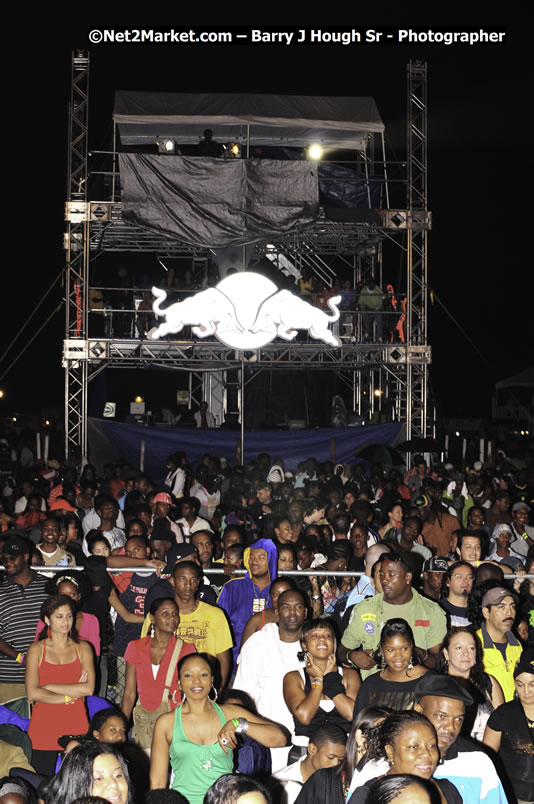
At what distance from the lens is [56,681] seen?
6348 mm

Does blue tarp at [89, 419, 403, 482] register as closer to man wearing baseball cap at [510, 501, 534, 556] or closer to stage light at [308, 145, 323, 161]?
stage light at [308, 145, 323, 161]

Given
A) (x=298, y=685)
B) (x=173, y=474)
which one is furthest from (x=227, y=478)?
(x=298, y=685)

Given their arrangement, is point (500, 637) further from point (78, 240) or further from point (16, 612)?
point (78, 240)

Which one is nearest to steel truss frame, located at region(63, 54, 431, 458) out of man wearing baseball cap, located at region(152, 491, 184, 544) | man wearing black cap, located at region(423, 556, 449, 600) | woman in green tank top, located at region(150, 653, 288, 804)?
man wearing baseball cap, located at region(152, 491, 184, 544)

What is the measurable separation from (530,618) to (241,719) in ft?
11.7

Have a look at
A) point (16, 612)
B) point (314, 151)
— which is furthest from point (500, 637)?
point (314, 151)

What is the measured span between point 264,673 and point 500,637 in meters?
1.55

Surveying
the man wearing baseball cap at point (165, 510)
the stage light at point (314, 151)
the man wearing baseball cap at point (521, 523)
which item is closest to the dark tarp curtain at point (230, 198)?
the stage light at point (314, 151)

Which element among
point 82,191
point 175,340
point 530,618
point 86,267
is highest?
point 82,191

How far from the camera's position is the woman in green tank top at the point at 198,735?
516 cm

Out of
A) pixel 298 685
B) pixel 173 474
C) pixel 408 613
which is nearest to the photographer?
pixel 298 685

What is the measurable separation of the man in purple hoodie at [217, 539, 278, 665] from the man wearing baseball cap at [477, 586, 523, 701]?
5.72 ft

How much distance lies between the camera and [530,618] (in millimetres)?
8164

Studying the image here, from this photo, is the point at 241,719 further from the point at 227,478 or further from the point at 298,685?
the point at 227,478
